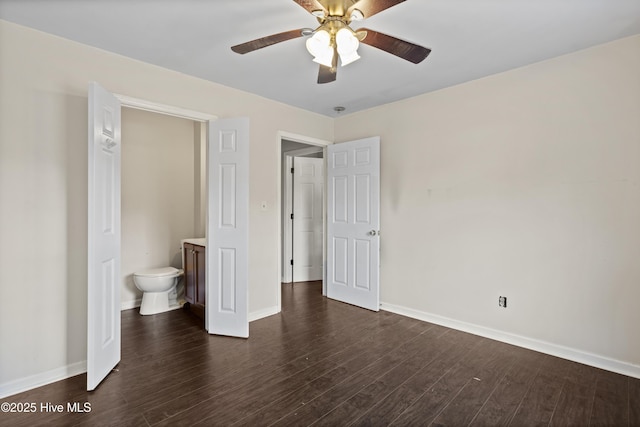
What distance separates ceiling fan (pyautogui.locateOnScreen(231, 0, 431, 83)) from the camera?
63.3 inches

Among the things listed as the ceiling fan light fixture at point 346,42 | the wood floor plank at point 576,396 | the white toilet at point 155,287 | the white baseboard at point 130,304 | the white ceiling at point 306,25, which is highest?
the white ceiling at point 306,25

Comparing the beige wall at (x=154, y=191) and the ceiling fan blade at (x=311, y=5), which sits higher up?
the ceiling fan blade at (x=311, y=5)

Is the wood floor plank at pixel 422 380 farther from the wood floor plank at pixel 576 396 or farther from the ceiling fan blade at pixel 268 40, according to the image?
the ceiling fan blade at pixel 268 40

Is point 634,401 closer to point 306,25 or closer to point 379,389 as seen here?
point 379,389

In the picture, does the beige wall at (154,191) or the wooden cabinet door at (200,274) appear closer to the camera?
the wooden cabinet door at (200,274)

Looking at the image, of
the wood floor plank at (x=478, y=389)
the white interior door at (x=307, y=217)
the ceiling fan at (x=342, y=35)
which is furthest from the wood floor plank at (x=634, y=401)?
the white interior door at (x=307, y=217)

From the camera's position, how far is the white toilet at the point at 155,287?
11.5 feet

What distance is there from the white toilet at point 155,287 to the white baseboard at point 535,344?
8.86 feet

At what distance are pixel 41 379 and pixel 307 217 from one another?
12.0 ft

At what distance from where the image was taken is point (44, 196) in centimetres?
222

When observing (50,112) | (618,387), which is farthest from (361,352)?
(50,112)

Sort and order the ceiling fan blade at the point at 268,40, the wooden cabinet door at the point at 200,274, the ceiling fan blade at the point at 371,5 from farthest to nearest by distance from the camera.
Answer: the wooden cabinet door at the point at 200,274 < the ceiling fan blade at the point at 268,40 < the ceiling fan blade at the point at 371,5

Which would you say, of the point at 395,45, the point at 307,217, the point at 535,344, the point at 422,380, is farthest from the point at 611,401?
the point at 307,217

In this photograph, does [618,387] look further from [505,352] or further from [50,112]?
[50,112]
